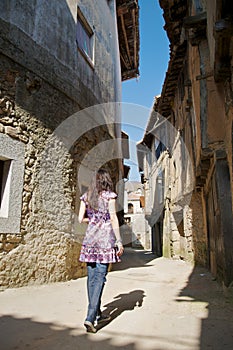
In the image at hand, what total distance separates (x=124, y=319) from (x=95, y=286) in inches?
22.9

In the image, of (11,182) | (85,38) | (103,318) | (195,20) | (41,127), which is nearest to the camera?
(103,318)

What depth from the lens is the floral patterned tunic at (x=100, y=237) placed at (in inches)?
121

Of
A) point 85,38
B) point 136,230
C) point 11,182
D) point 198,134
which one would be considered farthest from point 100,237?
point 136,230

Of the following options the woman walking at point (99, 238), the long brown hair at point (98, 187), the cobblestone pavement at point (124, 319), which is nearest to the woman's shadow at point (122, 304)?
the cobblestone pavement at point (124, 319)

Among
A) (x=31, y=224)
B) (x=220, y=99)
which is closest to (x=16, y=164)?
(x=31, y=224)

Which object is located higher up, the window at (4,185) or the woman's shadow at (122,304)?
the window at (4,185)

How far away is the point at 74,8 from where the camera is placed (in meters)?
7.54

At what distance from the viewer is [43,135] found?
19.0 ft

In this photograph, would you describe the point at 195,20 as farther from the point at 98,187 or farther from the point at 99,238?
→ the point at 99,238

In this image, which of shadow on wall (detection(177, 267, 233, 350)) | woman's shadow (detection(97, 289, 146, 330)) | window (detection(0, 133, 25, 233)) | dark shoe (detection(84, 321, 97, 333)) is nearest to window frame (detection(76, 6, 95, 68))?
window (detection(0, 133, 25, 233))

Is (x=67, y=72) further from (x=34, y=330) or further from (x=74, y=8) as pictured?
(x=34, y=330)

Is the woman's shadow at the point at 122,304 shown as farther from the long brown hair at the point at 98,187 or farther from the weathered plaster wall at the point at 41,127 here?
the weathered plaster wall at the point at 41,127

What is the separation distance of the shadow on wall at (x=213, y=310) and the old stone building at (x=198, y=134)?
0.34m

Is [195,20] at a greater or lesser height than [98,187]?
greater
